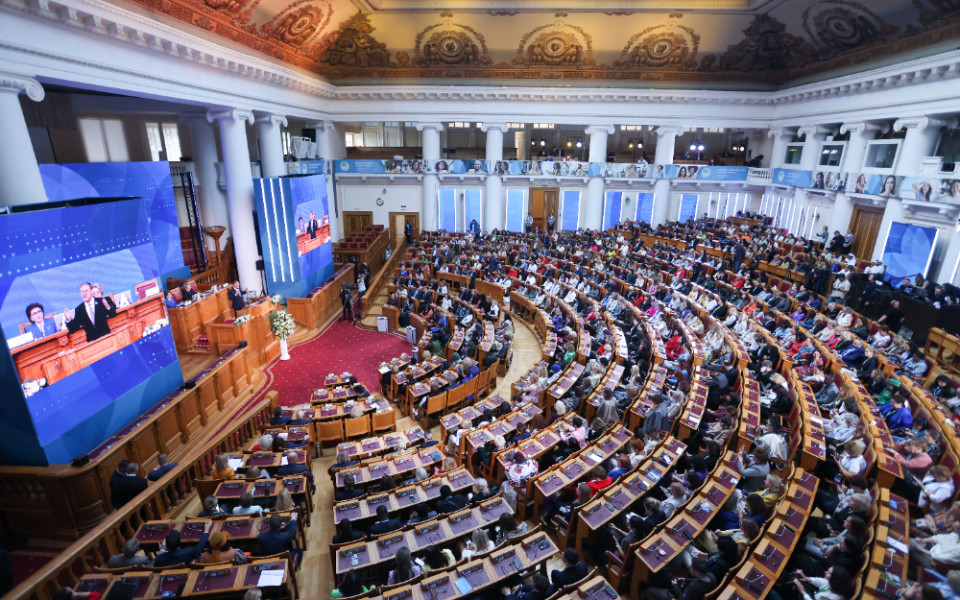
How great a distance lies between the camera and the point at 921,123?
14.1 metres

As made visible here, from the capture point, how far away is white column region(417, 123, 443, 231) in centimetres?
2355

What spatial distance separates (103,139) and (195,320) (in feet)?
28.4

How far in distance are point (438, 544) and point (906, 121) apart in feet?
61.0

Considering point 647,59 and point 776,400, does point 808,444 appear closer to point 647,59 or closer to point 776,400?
point 776,400

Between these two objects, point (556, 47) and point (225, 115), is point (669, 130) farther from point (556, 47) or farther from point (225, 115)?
point (225, 115)

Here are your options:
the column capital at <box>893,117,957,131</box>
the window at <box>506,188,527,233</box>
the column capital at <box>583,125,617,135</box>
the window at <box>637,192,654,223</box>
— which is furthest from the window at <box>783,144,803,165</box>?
the window at <box>506,188,527,233</box>

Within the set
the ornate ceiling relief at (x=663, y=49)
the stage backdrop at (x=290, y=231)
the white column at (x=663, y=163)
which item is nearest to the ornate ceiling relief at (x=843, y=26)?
the ornate ceiling relief at (x=663, y=49)

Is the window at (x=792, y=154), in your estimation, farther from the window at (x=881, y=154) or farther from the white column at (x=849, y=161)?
the window at (x=881, y=154)

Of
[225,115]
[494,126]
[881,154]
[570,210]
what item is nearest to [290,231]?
[225,115]

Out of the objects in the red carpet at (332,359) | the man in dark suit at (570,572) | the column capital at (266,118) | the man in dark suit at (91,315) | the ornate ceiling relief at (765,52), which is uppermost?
the ornate ceiling relief at (765,52)

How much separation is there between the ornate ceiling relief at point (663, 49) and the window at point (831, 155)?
659 cm

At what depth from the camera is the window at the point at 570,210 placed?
84.1 feet

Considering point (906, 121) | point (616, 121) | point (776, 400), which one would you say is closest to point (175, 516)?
point (776, 400)

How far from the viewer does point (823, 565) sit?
4.98 m
